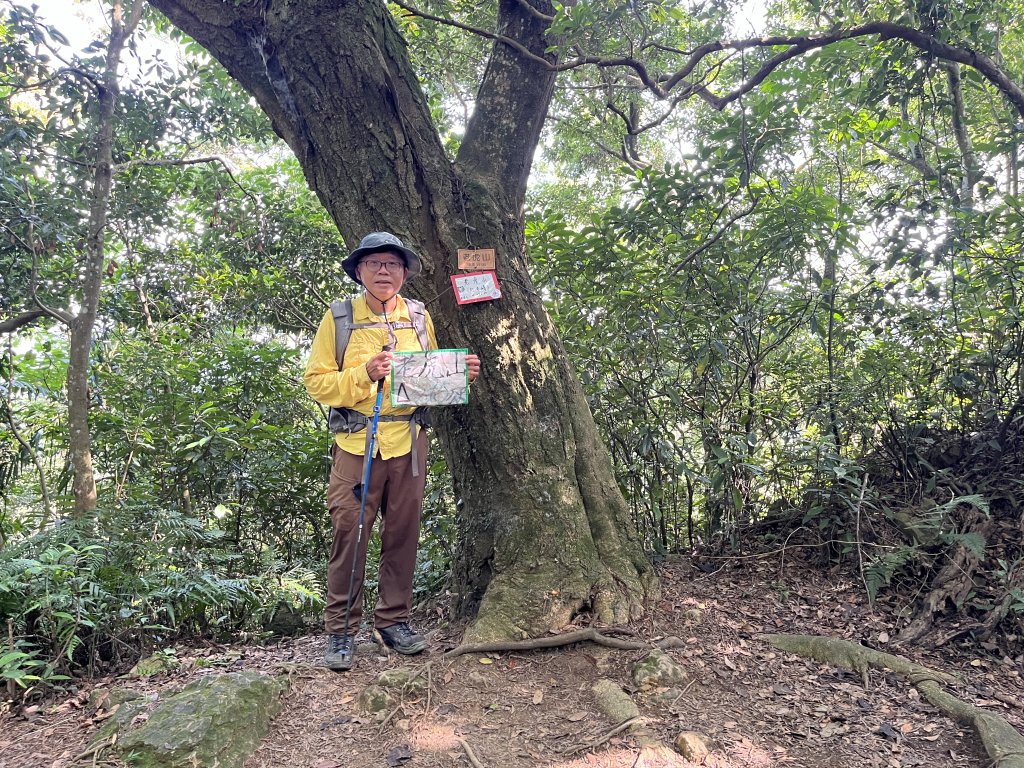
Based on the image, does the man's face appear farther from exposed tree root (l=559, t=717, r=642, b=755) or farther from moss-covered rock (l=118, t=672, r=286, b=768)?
exposed tree root (l=559, t=717, r=642, b=755)

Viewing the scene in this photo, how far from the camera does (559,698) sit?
263cm

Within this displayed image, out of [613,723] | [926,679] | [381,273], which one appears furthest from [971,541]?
[381,273]

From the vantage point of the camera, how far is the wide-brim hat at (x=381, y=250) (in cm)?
308

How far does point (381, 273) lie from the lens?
314 centimetres

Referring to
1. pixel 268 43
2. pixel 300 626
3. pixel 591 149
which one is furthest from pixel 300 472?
pixel 591 149

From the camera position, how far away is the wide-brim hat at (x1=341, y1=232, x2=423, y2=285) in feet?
10.1

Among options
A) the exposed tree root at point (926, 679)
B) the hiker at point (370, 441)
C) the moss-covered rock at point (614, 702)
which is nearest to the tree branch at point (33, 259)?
the hiker at point (370, 441)

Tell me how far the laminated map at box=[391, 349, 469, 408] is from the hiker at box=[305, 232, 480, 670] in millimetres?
74

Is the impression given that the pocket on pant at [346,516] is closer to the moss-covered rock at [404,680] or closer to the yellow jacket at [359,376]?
the yellow jacket at [359,376]

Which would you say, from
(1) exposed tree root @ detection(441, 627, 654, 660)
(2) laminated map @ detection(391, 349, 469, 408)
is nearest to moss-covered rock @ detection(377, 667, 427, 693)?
(1) exposed tree root @ detection(441, 627, 654, 660)

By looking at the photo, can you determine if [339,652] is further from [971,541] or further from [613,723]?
[971,541]

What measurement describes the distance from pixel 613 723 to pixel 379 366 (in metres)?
1.86

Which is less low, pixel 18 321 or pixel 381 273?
pixel 18 321

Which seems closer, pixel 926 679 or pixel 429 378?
pixel 926 679
